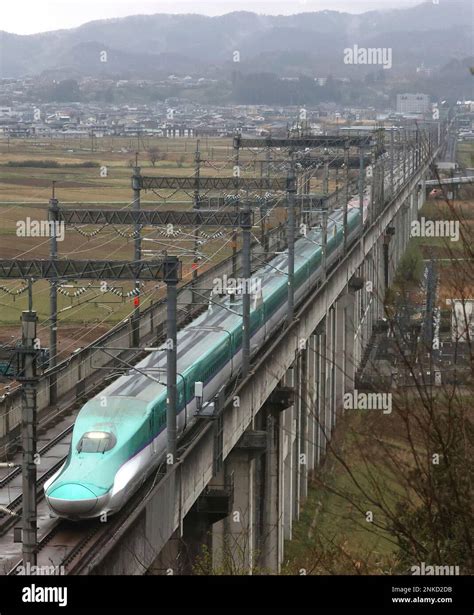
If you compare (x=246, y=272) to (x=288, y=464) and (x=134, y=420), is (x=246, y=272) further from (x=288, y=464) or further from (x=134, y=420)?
(x=288, y=464)

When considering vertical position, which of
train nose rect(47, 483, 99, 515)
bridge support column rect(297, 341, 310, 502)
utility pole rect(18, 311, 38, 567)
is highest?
utility pole rect(18, 311, 38, 567)

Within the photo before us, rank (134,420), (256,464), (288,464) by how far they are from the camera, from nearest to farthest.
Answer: (134,420)
(256,464)
(288,464)

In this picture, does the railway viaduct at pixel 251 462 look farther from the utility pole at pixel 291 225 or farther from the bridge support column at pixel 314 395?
the utility pole at pixel 291 225

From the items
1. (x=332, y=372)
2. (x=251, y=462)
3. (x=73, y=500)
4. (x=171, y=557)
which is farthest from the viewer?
(x=332, y=372)

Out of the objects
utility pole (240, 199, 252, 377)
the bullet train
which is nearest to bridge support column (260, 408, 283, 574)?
the bullet train

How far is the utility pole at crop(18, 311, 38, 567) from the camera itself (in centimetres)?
1630

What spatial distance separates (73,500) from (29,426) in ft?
13.8

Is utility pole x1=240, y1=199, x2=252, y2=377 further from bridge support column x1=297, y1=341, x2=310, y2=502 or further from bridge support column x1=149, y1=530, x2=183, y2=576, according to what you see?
bridge support column x1=297, y1=341, x2=310, y2=502

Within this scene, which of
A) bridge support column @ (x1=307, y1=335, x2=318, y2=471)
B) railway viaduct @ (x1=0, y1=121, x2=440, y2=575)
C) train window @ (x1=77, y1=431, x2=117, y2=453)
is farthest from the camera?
bridge support column @ (x1=307, y1=335, x2=318, y2=471)

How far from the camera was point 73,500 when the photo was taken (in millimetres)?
20391

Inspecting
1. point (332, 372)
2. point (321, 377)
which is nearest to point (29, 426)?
point (321, 377)

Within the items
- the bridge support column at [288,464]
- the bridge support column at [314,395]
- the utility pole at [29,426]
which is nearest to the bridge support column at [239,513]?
the bridge support column at [288,464]
